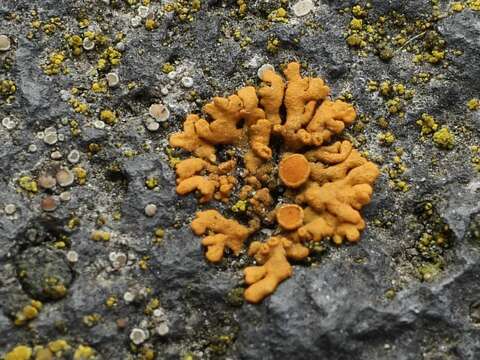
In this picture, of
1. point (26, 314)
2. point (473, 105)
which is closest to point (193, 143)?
point (26, 314)

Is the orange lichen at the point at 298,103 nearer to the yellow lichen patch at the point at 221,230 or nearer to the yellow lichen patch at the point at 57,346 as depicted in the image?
the yellow lichen patch at the point at 221,230

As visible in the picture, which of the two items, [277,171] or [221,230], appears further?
[277,171]

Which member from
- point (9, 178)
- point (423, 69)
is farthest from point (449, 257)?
point (9, 178)

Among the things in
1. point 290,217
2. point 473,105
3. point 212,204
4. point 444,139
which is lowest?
point 212,204

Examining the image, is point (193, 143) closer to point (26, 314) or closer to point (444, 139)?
point (26, 314)

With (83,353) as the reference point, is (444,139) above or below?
above

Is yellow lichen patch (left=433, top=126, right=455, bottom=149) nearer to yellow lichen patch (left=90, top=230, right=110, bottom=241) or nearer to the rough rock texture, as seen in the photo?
the rough rock texture

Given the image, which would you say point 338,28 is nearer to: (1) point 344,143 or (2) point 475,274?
(1) point 344,143
